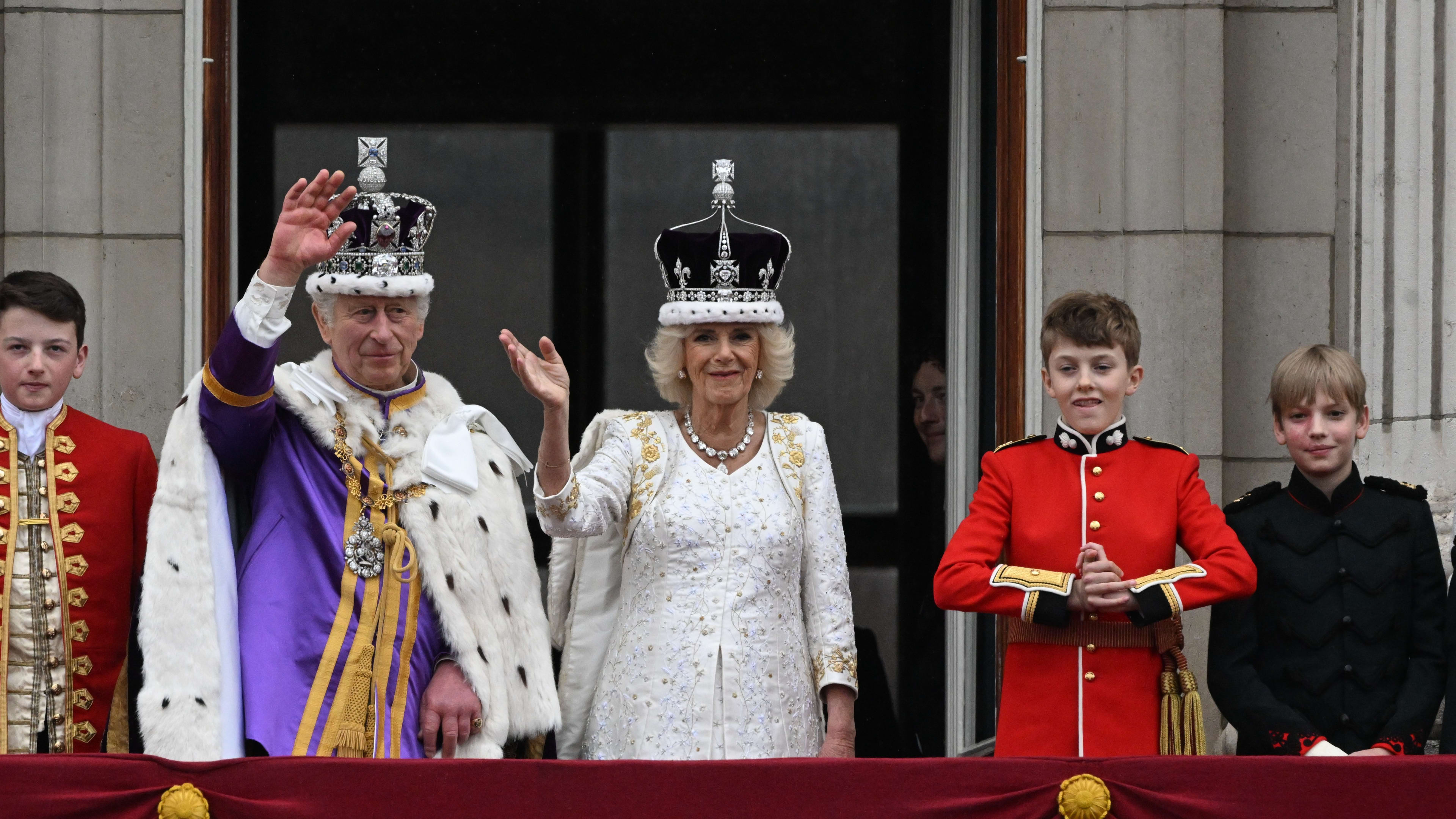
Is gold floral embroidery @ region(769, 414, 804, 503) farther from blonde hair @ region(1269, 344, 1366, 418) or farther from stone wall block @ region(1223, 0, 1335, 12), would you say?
stone wall block @ region(1223, 0, 1335, 12)

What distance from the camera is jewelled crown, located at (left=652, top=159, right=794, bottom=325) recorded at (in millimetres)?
3756

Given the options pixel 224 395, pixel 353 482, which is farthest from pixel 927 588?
pixel 224 395

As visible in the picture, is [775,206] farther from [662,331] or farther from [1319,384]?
[1319,384]

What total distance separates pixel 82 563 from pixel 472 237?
236 centimetres

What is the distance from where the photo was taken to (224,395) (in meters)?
3.40

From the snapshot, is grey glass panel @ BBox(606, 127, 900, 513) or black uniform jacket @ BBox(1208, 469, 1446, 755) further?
grey glass panel @ BBox(606, 127, 900, 513)

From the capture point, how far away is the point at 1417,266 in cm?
468

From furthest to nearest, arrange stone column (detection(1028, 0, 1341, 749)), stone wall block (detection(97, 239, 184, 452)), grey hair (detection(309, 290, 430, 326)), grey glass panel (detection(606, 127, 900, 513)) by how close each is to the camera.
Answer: grey glass panel (detection(606, 127, 900, 513)) → stone column (detection(1028, 0, 1341, 749)) → stone wall block (detection(97, 239, 184, 452)) → grey hair (detection(309, 290, 430, 326))

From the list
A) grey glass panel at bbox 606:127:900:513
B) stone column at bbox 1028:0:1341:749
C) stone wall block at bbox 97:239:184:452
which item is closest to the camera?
stone wall block at bbox 97:239:184:452

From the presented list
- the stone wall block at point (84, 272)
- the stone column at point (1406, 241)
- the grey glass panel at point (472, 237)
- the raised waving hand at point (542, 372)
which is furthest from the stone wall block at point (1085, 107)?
the stone wall block at point (84, 272)

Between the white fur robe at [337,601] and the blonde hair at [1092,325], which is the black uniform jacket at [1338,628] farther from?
the white fur robe at [337,601]

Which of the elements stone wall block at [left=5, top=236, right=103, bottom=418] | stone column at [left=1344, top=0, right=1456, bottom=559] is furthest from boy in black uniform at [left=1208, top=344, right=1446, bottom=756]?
stone wall block at [left=5, top=236, right=103, bottom=418]

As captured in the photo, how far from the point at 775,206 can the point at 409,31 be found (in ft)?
4.66

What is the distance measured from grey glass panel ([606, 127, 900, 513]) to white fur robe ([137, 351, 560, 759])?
1956 mm
